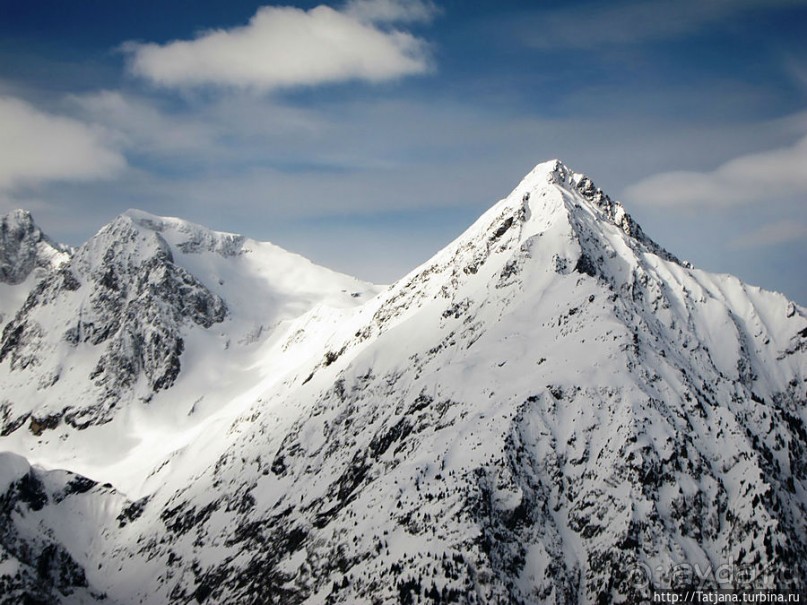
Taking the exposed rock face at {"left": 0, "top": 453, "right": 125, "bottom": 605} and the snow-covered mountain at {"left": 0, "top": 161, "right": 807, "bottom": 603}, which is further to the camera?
the exposed rock face at {"left": 0, "top": 453, "right": 125, "bottom": 605}

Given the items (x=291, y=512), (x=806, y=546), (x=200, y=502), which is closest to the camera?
(x=806, y=546)

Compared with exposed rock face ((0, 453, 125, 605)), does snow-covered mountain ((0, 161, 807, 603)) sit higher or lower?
higher

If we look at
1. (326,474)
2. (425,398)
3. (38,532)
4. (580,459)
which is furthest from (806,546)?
(38,532)

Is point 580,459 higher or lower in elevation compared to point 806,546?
higher

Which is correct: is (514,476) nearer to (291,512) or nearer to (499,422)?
(499,422)

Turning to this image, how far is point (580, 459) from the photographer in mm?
123375

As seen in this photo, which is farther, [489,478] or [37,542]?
[37,542]

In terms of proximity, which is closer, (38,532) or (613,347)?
(613,347)

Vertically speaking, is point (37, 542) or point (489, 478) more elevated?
point (489, 478)

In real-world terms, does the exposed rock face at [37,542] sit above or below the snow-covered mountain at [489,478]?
below

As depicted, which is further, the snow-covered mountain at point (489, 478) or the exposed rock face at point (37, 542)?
the exposed rock face at point (37, 542)

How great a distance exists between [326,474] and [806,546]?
88.1 m

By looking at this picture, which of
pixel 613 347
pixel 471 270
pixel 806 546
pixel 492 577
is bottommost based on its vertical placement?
pixel 492 577

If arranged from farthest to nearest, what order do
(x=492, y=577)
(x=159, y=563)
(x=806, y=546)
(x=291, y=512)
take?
(x=159, y=563) → (x=291, y=512) → (x=806, y=546) → (x=492, y=577)
